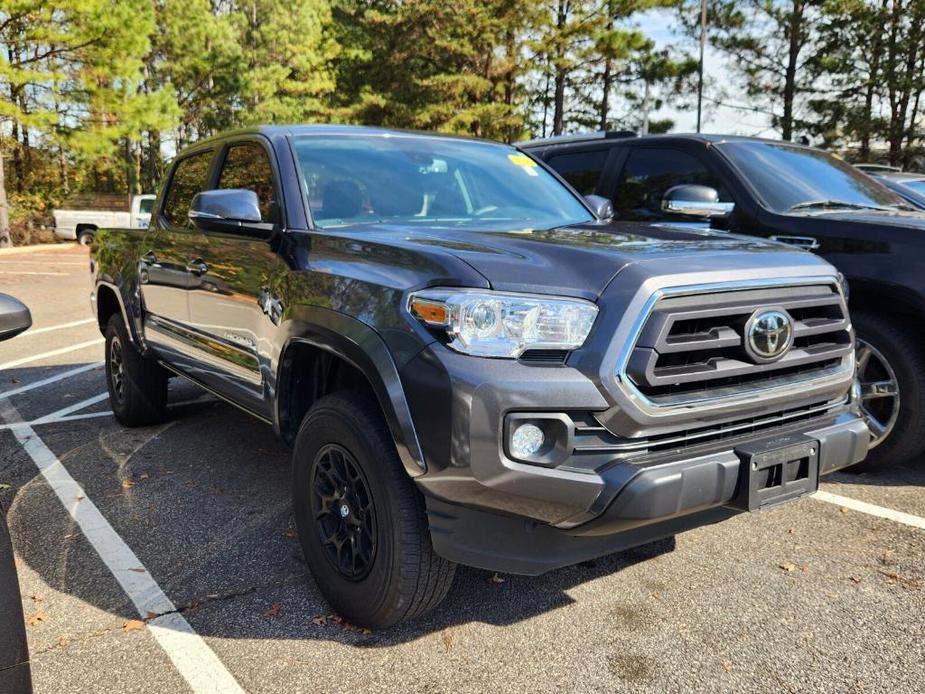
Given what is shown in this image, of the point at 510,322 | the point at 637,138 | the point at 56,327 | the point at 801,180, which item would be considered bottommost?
the point at 56,327

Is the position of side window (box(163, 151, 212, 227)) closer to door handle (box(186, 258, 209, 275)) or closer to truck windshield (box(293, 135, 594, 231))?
door handle (box(186, 258, 209, 275))

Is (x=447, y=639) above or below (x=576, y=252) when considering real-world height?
below

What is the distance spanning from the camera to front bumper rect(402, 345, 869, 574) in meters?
2.22

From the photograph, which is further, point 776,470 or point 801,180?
point 801,180

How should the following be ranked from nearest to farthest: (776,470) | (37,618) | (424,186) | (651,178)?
(776,470)
(37,618)
(424,186)
(651,178)

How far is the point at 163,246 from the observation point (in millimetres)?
4566

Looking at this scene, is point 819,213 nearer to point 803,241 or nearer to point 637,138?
point 803,241

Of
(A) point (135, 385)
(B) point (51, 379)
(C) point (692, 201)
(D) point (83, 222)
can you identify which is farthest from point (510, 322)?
(D) point (83, 222)

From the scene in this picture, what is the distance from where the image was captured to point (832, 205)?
15.8 ft

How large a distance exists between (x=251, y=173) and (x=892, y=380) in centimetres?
348

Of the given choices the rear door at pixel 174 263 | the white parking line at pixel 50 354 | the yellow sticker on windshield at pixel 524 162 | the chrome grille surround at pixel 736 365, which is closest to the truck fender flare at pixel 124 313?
the rear door at pixel 174 263

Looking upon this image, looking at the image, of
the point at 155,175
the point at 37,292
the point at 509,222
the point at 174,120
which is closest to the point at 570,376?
the point at 509,222

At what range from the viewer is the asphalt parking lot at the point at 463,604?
2570 millimetres

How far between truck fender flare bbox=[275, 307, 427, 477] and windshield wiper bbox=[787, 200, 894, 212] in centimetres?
314
